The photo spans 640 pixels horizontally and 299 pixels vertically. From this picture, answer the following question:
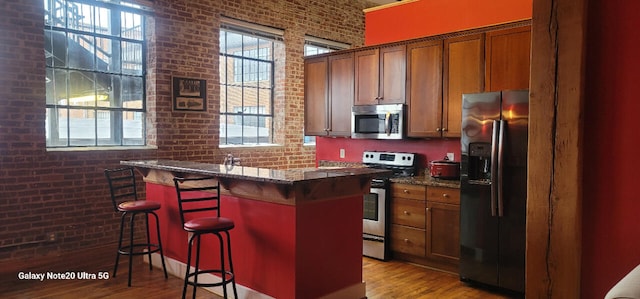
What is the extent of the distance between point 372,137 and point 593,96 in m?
3.11

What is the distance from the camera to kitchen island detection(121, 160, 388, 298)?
3.14 meters

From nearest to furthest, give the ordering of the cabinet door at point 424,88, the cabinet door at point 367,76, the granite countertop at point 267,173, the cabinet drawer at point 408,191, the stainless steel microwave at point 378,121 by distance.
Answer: the granite countertop at point 267,173 → the cabinet drawer at point 408,191 → the cabinet door at point 424,88 → the stainless steel microwave at point 378,121 → the cabinet door at point 367,76

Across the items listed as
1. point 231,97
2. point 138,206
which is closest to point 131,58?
point 231,97

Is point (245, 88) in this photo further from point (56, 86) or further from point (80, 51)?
point (56, 86)

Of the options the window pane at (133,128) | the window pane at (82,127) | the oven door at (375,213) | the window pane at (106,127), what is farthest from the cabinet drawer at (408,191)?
the window pane at (82,127)

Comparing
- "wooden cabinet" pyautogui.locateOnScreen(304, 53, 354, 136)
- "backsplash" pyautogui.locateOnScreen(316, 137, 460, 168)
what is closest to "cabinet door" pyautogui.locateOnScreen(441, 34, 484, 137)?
"backsplash" pyautogui.locateOnScreen(316, 137, 460, 168)

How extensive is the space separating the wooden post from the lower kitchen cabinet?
1.96 meters

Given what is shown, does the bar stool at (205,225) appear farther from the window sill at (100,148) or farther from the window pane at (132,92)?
the window pane at (132,92)

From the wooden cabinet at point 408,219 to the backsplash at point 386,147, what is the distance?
60cm

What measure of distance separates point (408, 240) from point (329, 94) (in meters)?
2.11

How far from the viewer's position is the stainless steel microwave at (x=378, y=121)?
4.94m

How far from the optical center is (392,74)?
5.04 metres

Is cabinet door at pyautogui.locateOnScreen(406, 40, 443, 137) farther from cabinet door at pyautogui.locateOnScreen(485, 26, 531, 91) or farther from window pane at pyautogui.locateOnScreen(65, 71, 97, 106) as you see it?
window pane at pyautogui.locateOnScreen(65, 71, 97, 106)

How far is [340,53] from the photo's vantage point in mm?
5559
